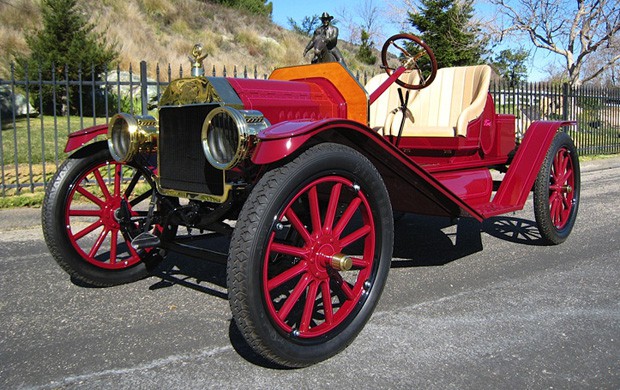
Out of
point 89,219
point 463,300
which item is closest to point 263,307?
point 463,300

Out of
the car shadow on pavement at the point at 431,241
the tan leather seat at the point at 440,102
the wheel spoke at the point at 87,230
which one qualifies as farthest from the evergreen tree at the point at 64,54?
the wheel spoke at the point at 87,230

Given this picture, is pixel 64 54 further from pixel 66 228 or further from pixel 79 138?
pixel 66 228

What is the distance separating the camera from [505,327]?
302 centimetres

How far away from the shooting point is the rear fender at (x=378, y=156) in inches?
95.0

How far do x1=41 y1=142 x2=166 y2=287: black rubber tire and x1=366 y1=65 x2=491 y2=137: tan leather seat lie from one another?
2.24 meters

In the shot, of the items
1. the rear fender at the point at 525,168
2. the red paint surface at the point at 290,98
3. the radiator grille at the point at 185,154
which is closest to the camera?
the radiator grille at the point at 185,154

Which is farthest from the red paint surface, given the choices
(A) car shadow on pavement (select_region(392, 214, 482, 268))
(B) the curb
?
(B) the curb

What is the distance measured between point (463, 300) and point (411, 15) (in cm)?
2340

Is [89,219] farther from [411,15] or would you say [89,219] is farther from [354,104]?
[411,15]

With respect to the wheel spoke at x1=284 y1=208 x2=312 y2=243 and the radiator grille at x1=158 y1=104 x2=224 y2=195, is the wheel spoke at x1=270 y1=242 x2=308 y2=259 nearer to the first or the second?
the wheel spoke at x1=284 y1=208 x2=312 y2=243

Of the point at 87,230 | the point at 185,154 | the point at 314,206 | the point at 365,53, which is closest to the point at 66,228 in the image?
the point at 87,230

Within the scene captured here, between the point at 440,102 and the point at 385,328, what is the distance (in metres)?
2.56

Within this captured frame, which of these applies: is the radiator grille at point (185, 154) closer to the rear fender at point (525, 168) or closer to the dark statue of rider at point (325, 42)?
the rear fender at point (525, 168)

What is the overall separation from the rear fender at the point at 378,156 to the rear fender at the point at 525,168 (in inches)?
29.7
